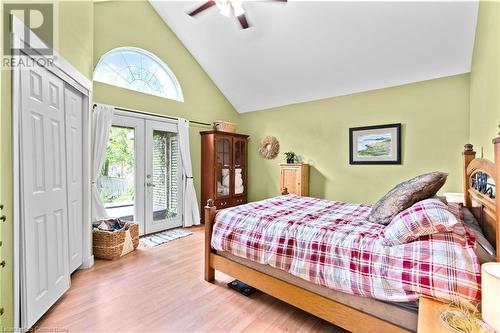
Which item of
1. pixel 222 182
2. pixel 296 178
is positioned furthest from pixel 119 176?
pixel 296 178

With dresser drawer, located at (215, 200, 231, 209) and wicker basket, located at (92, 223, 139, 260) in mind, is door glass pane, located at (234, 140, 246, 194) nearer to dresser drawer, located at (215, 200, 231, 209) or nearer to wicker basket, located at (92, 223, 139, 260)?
dresser drawer, located at (215, 200, 231, 209)

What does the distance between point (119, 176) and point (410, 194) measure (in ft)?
12.5

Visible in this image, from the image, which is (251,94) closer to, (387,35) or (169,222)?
(387,35)

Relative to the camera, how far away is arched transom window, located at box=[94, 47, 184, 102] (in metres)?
3.64

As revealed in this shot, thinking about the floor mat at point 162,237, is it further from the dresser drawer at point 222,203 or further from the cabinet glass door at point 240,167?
the cabinet glass door at point 240,167

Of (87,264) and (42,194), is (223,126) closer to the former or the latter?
(87,264)

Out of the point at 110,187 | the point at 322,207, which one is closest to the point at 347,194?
the point at 322,207

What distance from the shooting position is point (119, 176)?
147 inches

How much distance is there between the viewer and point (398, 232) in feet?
5.02

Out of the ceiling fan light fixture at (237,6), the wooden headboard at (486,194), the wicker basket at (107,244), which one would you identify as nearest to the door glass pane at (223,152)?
the wicker basket at (107,244)

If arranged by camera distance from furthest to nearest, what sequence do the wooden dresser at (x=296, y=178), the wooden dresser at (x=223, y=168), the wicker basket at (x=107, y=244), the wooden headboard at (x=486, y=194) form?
the wooden dresser at (x=223, y=168) → the wooden dresser at (x=296, y=178) → the wicker basket at (x=107, y=244) → the wooden headboard at (x=486, y=194)

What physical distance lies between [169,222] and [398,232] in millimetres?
3799

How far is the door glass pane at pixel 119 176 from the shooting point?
3592 millimetres

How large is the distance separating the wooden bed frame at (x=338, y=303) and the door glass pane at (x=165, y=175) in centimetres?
204
